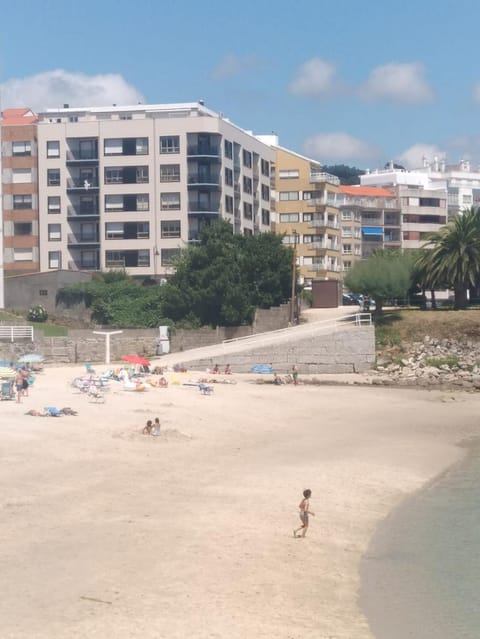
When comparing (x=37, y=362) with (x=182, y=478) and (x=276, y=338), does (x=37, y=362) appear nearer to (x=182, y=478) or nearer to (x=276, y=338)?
(x=276, y=338)

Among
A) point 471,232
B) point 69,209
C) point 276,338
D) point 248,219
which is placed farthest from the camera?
point 248,219

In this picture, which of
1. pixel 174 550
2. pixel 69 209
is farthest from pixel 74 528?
pixel 69 209

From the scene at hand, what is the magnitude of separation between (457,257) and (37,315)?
30447 mm

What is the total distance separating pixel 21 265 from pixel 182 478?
62.1m

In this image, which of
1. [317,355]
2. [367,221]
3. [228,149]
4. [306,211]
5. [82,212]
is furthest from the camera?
[367,221]

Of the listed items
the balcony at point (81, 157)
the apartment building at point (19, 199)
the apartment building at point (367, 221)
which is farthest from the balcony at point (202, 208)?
the apartment building at point (367, 221)

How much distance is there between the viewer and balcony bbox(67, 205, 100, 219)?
8000 centimetres

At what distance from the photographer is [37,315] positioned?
68.4 metres

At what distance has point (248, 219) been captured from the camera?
8731 centimetres

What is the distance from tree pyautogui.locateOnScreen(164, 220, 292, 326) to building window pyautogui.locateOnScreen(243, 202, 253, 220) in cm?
2217

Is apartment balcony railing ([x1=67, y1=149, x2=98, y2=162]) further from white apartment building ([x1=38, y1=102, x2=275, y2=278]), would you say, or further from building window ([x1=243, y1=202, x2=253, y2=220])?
building window ([x1=243, y1=202, x2=253, y2=220])

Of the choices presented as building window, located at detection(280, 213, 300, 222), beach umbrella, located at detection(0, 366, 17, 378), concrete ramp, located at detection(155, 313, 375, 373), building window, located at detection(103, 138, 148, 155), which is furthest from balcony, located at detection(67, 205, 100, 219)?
beach umbrella, located at detection(0, 366, 17, 378)

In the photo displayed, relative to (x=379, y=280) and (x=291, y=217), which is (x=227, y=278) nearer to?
(x=379, y=280)

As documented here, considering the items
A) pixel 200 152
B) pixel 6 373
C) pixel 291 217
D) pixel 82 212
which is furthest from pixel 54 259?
pixel 6 373
